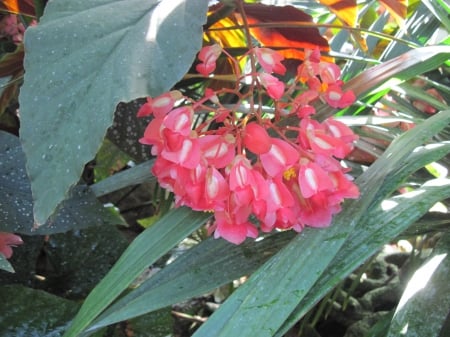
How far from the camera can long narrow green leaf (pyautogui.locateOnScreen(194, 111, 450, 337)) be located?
0.47 metres

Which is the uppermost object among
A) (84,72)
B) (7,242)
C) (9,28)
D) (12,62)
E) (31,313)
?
(84,72)

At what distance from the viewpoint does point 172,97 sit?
60 cm

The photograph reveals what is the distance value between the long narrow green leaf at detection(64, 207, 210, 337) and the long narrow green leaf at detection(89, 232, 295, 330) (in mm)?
31

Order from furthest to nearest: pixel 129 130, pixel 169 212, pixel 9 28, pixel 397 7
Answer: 1. pixel 9 28
2. pixel 129 130
3. pixel 397 7
4. pixel 169 212

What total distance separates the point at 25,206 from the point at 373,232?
42 centimetres

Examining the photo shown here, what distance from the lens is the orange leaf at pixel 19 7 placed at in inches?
30.9

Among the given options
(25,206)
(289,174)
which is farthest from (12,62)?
(289,174)

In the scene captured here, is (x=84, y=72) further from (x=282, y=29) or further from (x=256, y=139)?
(x=282, y=29)

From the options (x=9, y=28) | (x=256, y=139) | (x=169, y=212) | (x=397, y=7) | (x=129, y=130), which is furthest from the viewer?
(x=9, y=28)

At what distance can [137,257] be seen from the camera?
23.0 inches

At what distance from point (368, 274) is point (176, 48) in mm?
1147

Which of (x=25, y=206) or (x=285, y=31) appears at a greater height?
(x=285, y=31)

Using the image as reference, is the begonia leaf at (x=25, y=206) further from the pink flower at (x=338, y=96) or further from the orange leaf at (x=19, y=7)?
the pink flower at (x=338, y=96)

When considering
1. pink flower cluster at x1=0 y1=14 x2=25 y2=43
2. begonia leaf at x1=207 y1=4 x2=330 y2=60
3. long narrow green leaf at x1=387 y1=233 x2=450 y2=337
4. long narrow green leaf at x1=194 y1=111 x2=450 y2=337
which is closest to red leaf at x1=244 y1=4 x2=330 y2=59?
begonia leaf at x1=207 y1=4 x2=330 y2=60
